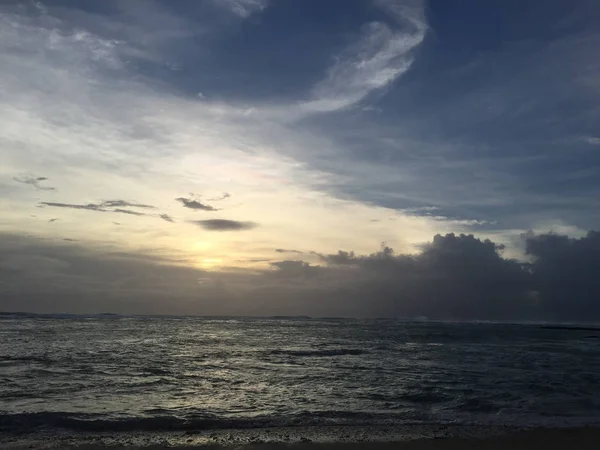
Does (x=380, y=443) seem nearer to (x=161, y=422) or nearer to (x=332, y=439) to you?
(x=332, y=439)

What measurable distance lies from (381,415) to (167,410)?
7301mm

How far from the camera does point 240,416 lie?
15.1 meters

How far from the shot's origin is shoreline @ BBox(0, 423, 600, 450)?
11.4 metres

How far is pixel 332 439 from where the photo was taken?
12109 mm

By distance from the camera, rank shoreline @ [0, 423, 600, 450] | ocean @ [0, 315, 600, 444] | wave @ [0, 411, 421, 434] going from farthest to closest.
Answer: ocean @ [0, 315, 600, 444]
wave @ [0, 411, 421, 434]
shoreline @ [0, 423, 600, 450]

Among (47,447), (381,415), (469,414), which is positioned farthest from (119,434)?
(469,414)

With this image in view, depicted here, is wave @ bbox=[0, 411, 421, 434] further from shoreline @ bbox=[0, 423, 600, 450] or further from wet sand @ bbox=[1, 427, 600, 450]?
wet sand @ bbox=[1, 427, 600, 450]

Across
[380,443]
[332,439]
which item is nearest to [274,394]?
[332,439]

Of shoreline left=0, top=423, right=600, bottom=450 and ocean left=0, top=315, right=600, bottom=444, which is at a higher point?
shoreline left=0, top=423, right=600, bottom=450

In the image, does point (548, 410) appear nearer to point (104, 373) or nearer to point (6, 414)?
point (6, 414)

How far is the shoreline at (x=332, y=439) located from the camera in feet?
37.3

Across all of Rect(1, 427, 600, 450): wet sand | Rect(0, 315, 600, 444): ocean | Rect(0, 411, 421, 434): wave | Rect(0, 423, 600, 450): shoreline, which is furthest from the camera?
Rect(0, 315, 600, 444): ocean

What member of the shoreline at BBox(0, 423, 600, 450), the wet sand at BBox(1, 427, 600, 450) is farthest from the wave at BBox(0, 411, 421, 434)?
the wet sand at BBox(1, 427, 600, 450)

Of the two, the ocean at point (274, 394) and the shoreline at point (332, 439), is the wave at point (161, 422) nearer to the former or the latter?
the ocean at point (274, 394)
